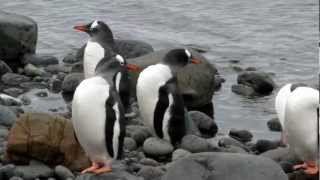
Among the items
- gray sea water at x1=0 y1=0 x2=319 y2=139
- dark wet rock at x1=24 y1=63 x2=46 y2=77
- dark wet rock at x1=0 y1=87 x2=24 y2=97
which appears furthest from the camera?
dark wet rock at x1=24 y1=63 x2=46 y2=77

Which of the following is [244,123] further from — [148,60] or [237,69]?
[237,69]

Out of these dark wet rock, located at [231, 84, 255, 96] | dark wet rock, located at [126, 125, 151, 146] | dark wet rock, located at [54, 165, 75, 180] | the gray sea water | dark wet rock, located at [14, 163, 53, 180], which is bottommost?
the gray sea water

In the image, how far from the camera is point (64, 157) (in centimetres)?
1019

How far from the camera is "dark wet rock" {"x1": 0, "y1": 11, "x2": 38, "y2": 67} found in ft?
56.2

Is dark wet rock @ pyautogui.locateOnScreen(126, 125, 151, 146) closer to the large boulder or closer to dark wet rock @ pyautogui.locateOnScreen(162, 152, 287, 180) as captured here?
the large boulder

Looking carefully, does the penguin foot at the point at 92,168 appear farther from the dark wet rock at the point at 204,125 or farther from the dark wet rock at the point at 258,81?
the dark wet rock at the point at 258,81

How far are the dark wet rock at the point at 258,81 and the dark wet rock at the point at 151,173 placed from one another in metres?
5.75

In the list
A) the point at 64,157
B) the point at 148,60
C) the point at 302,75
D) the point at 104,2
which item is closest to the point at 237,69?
the point at 302,75

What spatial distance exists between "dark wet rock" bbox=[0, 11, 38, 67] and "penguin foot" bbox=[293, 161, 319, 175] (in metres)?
8.83

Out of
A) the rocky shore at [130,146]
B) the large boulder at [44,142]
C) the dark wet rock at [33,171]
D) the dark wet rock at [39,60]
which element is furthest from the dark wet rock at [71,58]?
the dark wet rock at [33,171]

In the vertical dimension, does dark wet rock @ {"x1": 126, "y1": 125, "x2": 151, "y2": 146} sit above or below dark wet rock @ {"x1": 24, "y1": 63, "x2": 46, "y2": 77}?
above

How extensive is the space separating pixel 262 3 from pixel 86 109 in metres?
16.7

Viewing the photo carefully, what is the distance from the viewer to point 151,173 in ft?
32.3

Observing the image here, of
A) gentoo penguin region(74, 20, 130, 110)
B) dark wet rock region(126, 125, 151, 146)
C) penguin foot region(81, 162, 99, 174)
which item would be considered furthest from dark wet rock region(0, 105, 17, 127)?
penguin foot region(81, 162, 99, 174)
